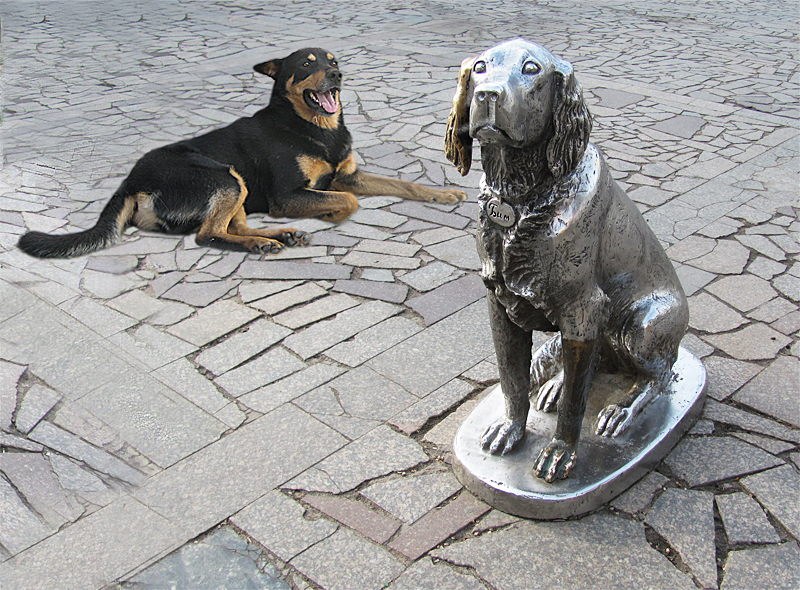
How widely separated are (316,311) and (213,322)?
62 cm

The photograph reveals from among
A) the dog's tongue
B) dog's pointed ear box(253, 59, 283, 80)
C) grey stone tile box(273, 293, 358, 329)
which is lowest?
grey stone tile box(273, 293, 358, 329)

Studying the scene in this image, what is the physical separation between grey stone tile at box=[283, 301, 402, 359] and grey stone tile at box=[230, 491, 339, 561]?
114cm

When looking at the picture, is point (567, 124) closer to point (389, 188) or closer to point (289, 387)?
point (289, 387)

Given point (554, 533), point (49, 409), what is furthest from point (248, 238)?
point (554, 533)

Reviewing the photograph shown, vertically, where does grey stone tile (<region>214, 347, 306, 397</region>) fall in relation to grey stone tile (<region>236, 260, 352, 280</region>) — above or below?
below

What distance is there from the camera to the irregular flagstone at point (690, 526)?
261 cm

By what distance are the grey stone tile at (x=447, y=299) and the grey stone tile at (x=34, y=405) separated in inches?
80.6

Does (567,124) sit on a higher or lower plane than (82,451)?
higher

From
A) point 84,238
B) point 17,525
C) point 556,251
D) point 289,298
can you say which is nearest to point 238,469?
point 17,525

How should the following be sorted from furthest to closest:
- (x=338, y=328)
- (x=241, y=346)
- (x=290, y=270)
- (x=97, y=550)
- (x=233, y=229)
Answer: (x=233, y=229)
(x=290, y=270)
(x=338, y=328)
(x=241, y=346)
(x=97, y=550)

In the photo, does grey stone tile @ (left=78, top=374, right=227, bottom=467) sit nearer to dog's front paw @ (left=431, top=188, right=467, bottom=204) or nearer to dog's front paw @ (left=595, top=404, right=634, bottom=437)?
dog's front paw @ (left=595, top=404, right=634, bottom=437)

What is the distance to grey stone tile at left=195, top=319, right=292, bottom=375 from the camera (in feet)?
12.9

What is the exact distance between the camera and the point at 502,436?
2953mm

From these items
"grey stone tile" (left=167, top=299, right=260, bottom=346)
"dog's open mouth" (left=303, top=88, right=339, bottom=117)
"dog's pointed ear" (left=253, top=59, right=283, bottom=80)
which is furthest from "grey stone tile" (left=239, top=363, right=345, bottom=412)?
"dog's pointed ear" (left=253, top=59, right=283, bottom=80)
